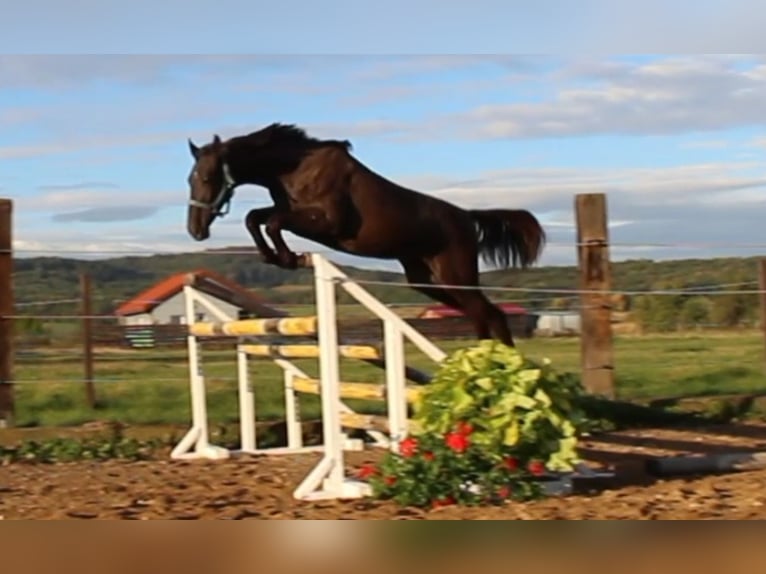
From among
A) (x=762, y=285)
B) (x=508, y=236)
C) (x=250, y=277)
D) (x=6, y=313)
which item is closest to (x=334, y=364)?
(x=508, y=236)

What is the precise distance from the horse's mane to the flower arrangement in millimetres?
1090

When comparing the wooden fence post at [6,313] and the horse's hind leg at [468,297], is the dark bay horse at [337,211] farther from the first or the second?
the wooden fence post at [6,313]

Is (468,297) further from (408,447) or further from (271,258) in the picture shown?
(408,447)

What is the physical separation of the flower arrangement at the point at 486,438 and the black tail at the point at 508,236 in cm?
114

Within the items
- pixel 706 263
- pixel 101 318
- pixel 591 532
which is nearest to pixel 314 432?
pixel 101 318

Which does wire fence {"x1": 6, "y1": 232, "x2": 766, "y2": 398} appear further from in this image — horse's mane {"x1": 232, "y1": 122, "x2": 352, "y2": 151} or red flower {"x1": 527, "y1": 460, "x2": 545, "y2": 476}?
red flower {"x1": 527, "y1": 460, "x2": 545, "y2": 476}

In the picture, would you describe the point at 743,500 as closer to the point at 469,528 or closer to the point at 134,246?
the point at 469,528

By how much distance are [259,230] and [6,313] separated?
1.62 meters

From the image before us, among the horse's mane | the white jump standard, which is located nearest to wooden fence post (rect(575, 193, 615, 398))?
the white jump standard

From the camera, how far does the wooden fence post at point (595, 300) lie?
558 cm

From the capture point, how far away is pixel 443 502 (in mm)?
3477

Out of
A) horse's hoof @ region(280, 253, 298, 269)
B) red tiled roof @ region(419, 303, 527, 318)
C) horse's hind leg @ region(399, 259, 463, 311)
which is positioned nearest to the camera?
horse's hoof @ region(280, 253, 298, 269)

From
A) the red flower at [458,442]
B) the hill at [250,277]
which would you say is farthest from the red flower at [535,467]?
the hill at [250,277]

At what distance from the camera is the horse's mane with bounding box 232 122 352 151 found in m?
4.26
